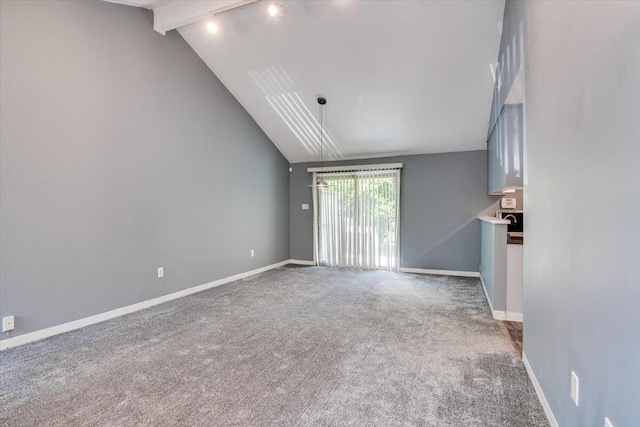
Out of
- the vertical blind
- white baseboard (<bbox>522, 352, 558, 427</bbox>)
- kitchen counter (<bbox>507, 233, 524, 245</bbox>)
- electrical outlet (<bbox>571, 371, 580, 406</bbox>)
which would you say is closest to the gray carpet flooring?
white baseboard (<bbox>522, 352, 558, 427</bbox>)

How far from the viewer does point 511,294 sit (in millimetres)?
3539

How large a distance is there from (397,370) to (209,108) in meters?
4.51

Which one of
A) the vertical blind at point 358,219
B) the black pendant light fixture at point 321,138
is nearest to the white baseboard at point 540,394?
the black pendant light fixture at point 321,138

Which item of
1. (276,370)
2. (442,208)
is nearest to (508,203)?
(442,208)

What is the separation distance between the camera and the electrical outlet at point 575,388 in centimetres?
143

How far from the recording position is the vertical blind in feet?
21.3

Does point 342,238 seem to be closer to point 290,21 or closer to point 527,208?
point 290,21

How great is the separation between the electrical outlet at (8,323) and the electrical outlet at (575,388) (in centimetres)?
414

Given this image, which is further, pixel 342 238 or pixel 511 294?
pixel 342 238

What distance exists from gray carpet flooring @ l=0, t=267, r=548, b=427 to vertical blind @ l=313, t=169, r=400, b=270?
2515 mm

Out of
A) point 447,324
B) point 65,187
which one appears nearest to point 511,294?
point 447,324

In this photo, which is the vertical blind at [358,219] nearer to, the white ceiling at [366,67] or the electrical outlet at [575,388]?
the white ceiling at [366,67]

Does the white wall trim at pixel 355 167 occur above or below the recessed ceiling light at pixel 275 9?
below

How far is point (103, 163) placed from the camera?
11.7ft
